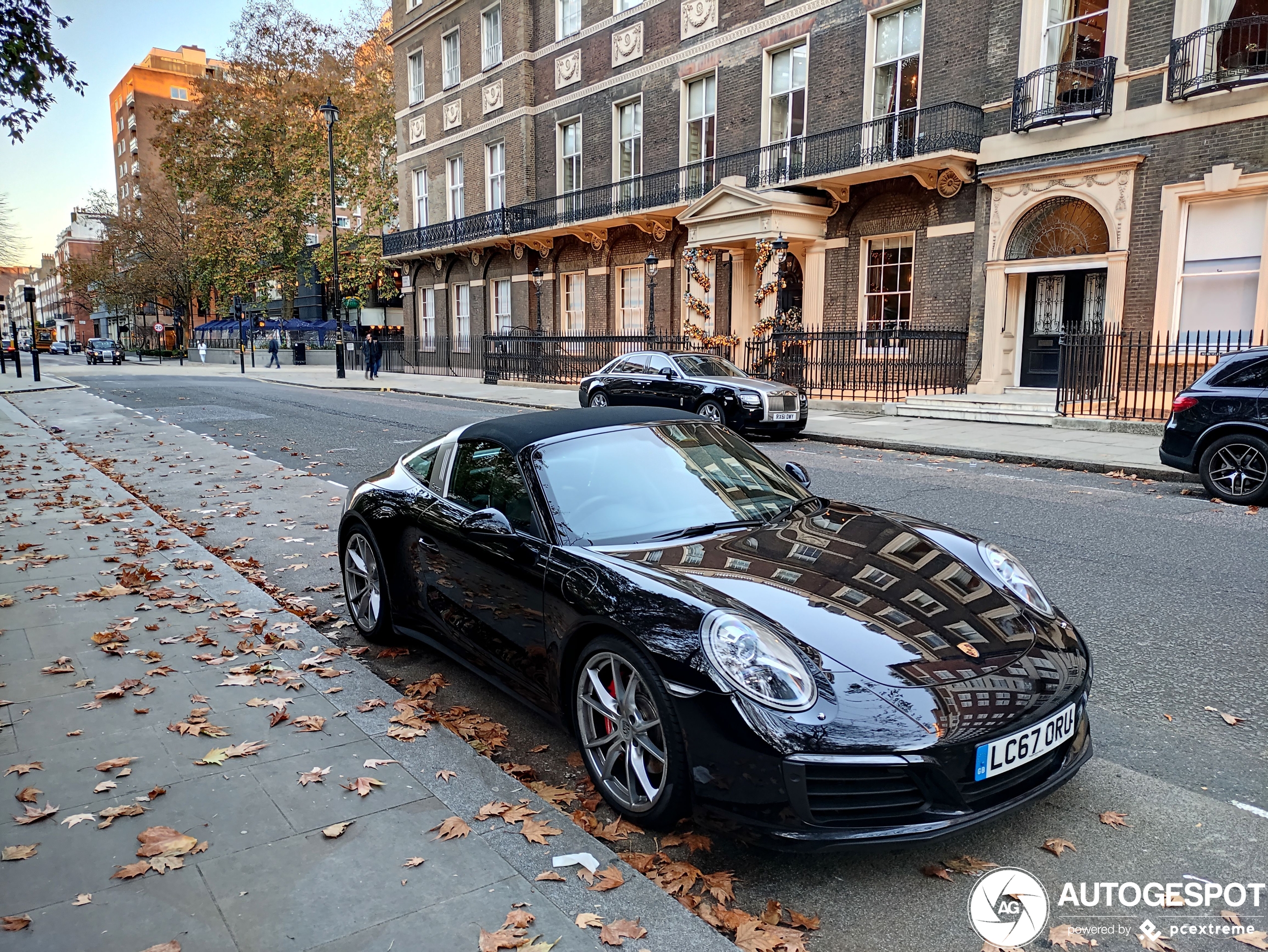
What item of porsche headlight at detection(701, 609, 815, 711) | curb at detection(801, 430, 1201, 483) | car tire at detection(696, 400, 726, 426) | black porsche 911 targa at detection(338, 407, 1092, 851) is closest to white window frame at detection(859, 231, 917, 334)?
curb at detection(801, 430, 1201, 483)

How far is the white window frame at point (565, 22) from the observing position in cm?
3089

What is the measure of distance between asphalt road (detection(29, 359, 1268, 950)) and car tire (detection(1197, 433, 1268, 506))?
0.28 meters

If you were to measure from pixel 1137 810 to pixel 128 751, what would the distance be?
3.95 m

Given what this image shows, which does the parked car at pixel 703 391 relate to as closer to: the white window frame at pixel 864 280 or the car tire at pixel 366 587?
the white window frame at pixel 864 280

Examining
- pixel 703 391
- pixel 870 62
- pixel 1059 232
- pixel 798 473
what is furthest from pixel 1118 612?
pixel 870 62

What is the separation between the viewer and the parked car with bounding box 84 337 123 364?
54.2m

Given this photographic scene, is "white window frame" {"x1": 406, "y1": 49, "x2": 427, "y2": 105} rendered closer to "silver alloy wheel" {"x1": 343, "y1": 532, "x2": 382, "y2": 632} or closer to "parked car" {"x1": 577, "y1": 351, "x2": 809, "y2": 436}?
"parked car" {"x1": 577, "y1": 351, "x2": 809, "y2": 436}

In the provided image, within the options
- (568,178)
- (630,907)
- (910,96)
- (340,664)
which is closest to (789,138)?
(910,96)

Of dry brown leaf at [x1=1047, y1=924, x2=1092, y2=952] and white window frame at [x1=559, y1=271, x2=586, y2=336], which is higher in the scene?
white window frame at [x1=559, y1=271, x2=586, y2=336]

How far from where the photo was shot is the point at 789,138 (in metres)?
23.2

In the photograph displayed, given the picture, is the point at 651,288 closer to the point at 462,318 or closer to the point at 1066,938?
the point at 462,318

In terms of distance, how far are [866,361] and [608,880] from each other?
19.2 meters

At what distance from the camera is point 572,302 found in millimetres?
32781

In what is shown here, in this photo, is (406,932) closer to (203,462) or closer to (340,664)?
(340,664)
